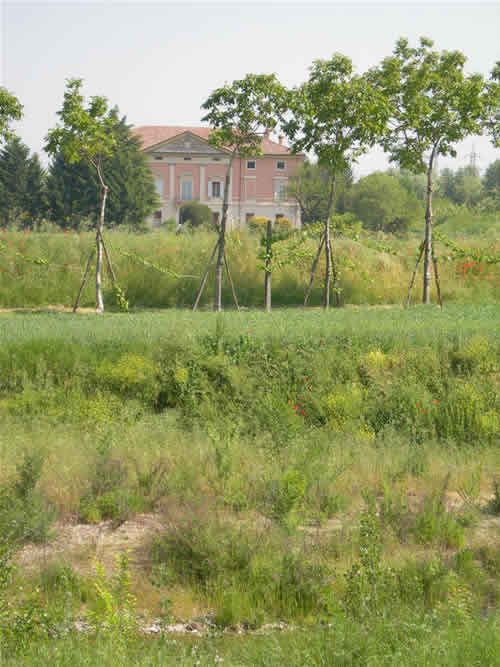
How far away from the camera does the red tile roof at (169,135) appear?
Result: 55812 mm

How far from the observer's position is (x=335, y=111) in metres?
14.1

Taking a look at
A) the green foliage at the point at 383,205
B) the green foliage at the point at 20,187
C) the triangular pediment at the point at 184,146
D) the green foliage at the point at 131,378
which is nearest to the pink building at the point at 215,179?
the triangular pediment at the point at 184,146

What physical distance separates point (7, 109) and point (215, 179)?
1637 inches

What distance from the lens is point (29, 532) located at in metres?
5.23

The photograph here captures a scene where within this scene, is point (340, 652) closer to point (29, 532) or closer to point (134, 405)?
point (29, 532)

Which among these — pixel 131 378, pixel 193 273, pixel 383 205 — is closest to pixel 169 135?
pixel 383 205

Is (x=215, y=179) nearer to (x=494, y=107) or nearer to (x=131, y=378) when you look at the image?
(x=494, y=107)

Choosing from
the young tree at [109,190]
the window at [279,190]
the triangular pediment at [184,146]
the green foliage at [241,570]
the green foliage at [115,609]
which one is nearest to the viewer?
the green foliage at [115,609]

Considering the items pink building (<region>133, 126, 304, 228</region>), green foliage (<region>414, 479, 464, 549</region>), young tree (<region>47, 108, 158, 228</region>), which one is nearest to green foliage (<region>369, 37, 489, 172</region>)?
green foliage (<region>414, 479, 464, 549</region>)

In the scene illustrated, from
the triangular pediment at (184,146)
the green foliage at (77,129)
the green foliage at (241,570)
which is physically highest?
the triangular pediment at (184,146)

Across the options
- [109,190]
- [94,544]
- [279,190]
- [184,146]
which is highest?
[184,146]

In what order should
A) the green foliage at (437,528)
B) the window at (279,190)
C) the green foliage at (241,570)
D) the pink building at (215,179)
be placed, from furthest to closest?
the window at (279,190) < the pink building at (215,179) < the green foliage at (437,528) < the green foliage at (241,570)

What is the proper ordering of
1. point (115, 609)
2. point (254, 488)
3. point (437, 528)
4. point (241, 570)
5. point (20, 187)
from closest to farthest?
1. point (115, 609)
2. point (241, 570)
3. point (437, 528)
4. point (254, 488)
5. point (20, 187)

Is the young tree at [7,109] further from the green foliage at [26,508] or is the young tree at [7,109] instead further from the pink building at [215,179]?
the pink building at [215,179]
